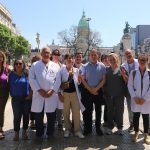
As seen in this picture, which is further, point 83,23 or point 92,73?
point 83,23

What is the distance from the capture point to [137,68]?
30.1ft

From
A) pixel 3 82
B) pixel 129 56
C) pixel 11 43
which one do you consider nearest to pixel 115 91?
pixel 129 56

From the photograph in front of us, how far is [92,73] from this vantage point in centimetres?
913

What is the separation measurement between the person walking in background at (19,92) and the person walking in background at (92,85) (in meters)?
1.26

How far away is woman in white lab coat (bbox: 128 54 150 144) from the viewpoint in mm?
8609

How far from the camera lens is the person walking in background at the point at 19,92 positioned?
28.8 feet

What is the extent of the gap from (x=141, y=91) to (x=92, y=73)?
46.5 inches

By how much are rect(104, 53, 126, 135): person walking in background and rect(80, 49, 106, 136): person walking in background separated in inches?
7.3

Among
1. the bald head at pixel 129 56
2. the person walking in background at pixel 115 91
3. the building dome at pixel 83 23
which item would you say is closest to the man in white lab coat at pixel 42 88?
the person walking in background at pixel 115 91

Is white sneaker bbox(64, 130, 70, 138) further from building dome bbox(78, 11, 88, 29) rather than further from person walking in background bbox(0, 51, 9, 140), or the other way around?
building dome bbox(78, 11, 88, 29)

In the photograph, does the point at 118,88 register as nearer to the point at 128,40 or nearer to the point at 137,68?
the point at 137,68

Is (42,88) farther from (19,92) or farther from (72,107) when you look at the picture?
(72,107)

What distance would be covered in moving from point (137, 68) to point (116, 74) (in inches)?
19.0

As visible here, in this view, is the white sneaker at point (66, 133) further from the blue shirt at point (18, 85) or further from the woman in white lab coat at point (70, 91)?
the blue shirt at point (18, 85)
